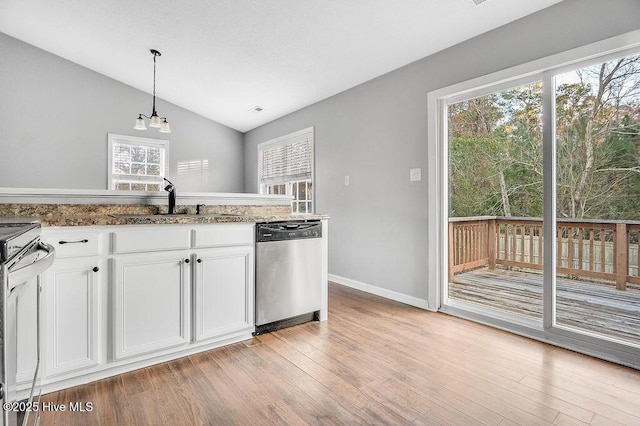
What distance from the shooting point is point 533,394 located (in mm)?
1698

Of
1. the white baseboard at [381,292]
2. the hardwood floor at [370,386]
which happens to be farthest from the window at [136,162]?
the hardwood floor at [370,386]

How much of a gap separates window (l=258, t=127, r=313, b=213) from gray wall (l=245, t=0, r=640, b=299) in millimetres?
213

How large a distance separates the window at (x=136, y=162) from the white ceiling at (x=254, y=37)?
2.97 ft

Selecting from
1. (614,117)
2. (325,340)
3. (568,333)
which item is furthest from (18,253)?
(614,117)

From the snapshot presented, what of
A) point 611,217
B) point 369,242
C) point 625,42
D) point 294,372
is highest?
point 625,42

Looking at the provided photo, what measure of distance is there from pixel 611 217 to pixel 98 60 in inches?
229

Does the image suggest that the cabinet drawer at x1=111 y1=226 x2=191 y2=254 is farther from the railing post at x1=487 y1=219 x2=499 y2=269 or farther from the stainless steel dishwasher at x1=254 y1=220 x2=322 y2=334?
the railing post at x1=487 y1=219 x2=499 y2=269

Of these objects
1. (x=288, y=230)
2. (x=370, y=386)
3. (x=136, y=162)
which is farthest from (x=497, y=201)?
(x=136, y=162)

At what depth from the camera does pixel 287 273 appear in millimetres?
2553

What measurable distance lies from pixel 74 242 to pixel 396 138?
2815 mm

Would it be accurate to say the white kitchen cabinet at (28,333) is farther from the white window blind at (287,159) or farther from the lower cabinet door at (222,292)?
the white window blind at (287,159)

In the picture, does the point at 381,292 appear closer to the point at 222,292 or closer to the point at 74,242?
the point at 222,292

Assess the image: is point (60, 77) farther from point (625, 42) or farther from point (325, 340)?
point (625, 42)

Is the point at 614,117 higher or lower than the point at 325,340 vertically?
higher
